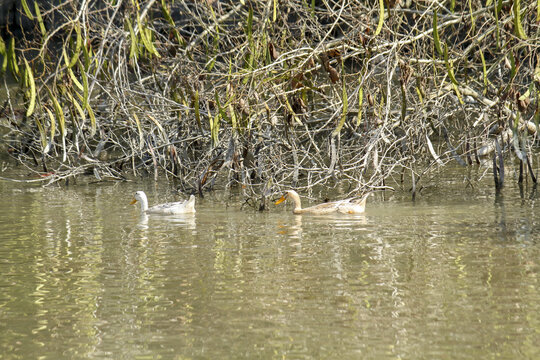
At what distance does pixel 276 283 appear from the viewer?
8.18m

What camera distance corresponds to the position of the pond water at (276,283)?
21.2ft

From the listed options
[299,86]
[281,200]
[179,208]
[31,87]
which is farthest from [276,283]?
[281,200]

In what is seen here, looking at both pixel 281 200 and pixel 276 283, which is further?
pixel 281 200

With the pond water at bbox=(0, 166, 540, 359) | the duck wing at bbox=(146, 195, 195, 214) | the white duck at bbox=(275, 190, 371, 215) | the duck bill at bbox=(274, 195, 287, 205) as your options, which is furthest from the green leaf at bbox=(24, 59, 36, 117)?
the duck bill at bbox=(274, 195, 287, 205)

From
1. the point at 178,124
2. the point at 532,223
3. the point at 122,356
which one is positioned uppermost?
the point at 178,124

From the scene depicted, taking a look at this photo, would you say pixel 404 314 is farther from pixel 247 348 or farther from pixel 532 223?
pixel 532 223

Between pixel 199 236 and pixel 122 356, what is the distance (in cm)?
467

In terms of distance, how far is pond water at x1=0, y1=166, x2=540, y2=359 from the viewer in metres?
6.47

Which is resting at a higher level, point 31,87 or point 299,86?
point 299,86

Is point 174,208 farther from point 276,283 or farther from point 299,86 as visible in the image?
point 276,283

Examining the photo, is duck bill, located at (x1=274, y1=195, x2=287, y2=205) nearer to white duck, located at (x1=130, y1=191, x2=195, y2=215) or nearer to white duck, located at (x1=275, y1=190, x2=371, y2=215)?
white duck, located at (x1=275, y1=190, x2=371, y2=215)

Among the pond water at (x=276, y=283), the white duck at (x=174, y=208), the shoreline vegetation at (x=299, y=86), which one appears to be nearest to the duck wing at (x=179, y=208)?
the white duck at (x=174, y=208)

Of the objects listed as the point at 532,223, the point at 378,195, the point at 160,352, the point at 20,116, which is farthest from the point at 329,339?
the point at 20,116

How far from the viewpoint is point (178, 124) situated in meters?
15.2
